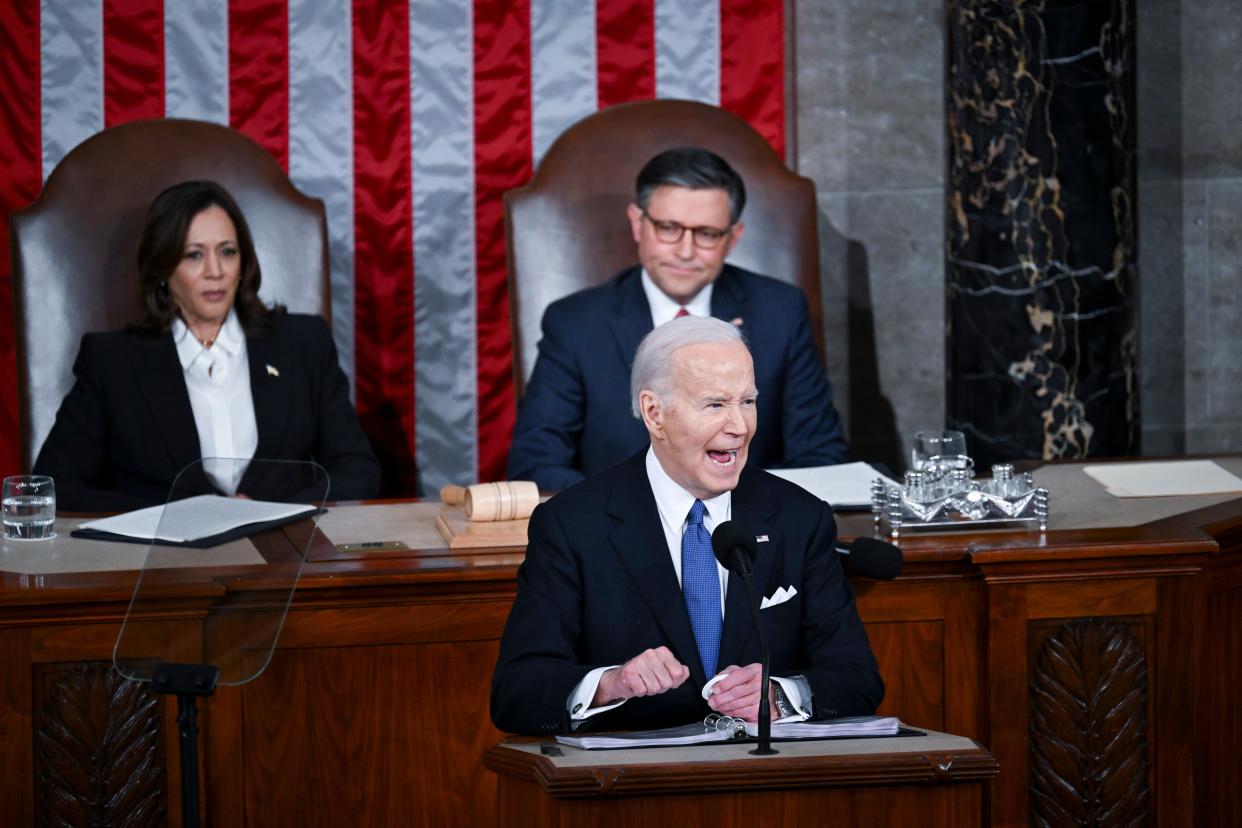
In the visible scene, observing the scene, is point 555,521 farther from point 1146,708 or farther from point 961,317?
point 961,317

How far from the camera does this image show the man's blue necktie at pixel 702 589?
8.54 feet

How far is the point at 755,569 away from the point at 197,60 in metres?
3.29

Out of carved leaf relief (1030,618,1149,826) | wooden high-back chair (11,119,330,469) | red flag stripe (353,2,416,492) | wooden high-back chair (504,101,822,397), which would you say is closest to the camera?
carved leaf relief (1030,618,1149,826)

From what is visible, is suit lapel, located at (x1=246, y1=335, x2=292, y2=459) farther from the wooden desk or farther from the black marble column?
the black marble column

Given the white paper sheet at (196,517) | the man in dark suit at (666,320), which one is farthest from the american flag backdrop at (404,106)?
the white paper sheet at (196,517)

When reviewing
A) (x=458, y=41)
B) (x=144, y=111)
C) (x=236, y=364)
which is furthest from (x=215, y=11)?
(x=236, y=364)

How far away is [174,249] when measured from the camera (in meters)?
4.45

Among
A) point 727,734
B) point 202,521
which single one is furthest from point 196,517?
point 727,734

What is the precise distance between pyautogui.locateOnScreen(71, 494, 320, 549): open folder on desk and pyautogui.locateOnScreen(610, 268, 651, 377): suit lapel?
121cm

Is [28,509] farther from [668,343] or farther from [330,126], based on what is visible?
[330,126]

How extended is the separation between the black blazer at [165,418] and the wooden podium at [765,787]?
228cm

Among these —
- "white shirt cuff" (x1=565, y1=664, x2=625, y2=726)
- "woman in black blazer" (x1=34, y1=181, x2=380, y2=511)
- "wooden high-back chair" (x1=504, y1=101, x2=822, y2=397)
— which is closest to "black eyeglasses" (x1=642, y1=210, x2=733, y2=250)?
"wooden high-back chair" (x1=504, y1=101, x2=822, y2=397)

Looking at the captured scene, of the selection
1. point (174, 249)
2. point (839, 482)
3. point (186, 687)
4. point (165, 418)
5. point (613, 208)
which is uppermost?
point (613, 208)

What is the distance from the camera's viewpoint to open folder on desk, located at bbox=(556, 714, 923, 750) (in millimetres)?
2254
